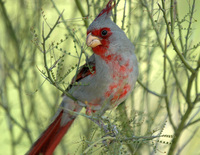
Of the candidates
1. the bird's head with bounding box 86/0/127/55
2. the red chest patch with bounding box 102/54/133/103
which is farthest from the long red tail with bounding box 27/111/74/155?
the bird's head with bounding box 86/0/127/55

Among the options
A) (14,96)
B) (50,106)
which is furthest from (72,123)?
(14,96)

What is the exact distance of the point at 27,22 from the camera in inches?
143

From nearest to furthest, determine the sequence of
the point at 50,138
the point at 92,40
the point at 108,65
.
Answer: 1. the point at 92,40
2. the point at 108,65
3. the point at 50,138

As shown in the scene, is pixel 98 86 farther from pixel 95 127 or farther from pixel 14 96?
pixel 14 96

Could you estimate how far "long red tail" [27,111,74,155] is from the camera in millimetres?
2899

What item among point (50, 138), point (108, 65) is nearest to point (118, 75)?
point (108, 65)

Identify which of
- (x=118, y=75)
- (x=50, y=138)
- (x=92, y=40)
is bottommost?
(x=50, y=138)

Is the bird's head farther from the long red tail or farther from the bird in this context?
the long red tail

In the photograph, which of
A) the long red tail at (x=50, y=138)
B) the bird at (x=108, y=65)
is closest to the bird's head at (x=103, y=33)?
the bird at (x=108, y=65)

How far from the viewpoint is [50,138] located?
3090 mm

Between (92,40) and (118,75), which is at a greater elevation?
(92,40)

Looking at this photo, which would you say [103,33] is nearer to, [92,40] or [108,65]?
[92,40]

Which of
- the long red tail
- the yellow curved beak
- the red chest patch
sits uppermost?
the yellow curved beak

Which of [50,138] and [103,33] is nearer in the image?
[103,33]
